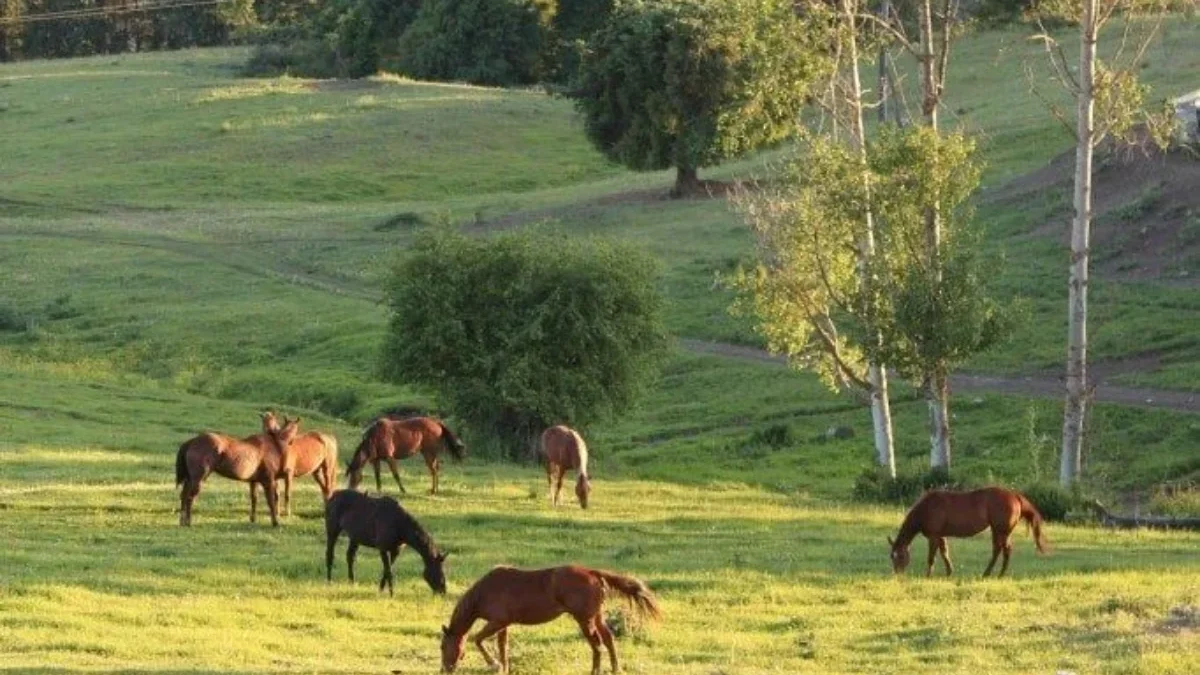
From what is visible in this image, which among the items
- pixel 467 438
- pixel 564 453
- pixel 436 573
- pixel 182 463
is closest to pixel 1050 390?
pixel 467 438

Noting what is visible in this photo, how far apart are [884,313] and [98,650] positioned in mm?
19909

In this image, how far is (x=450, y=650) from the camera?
64.3ft

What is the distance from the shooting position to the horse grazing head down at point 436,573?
24031 millimetres

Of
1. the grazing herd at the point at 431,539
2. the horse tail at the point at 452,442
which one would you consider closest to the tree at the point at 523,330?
the horse tail at the point at 452,442

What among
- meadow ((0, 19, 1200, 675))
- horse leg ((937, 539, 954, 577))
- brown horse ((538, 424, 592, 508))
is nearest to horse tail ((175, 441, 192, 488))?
meadow ((0, 19, 1200, 675))

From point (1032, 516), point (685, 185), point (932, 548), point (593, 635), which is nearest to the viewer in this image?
point (593, 635)

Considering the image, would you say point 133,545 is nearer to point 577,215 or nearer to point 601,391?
point 601,391

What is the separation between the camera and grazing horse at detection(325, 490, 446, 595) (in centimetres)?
2416

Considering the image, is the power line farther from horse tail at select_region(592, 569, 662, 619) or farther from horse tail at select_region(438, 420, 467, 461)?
horse tail at select_region(592, 569, 662, 619)

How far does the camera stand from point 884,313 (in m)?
37.4

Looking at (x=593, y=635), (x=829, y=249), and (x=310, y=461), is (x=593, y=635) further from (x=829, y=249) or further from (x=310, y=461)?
(x=829, y=249)

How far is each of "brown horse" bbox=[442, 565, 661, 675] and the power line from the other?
137232 millimetres

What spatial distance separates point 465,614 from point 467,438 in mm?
25259

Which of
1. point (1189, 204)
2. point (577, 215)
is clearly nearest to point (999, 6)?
point (577, 215)
